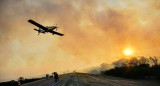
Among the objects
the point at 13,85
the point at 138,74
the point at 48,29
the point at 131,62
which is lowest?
the point at 13,85

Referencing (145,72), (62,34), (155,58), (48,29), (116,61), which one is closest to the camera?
(145,72)

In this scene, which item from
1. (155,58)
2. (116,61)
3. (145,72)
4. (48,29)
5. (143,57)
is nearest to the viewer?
(145,72)

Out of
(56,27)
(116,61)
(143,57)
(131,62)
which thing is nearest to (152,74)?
(56,27)

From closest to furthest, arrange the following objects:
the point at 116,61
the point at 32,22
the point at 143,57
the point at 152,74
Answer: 1. the point at 152,74
2. the point at 32,22
3. the point at 143,57
4. the point at 116,61

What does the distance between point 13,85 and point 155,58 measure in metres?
86.4

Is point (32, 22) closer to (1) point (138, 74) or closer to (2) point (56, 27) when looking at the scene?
(2) point (56, 27)

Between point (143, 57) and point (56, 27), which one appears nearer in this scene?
point (56, 27)

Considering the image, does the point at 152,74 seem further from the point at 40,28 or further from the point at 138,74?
the point at 40,28

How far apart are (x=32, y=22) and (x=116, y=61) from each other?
6409 inches

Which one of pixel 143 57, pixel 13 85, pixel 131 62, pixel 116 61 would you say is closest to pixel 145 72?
pixel 13 85

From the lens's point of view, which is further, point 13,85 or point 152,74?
point 13,85

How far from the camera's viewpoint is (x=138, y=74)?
3953cm

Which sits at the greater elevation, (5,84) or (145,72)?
(145,72)

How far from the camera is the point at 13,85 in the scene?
4059cm
